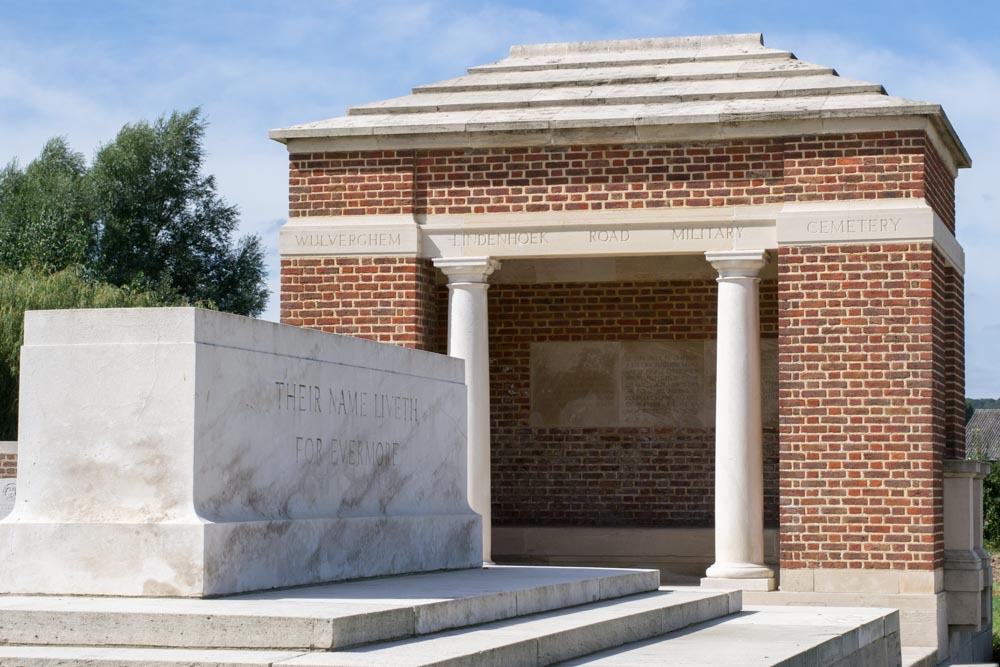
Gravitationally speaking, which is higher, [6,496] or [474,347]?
[474,347]

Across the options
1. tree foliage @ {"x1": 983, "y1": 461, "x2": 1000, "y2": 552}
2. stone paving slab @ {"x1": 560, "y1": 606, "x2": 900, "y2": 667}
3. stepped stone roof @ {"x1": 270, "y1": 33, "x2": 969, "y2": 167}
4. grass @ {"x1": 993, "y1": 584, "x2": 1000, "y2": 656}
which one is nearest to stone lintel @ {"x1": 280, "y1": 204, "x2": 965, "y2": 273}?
stepped stone roof @ {"x1": 270, "y1": 33, "x2": 969, "y2": 167}

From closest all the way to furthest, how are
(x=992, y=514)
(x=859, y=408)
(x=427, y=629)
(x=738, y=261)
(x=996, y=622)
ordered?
1. (x=427, y=629)
2. (x=859, y=408)
3. (x=738, y=261)
4. (x=996, y=622)
5. (x=992, y=514)

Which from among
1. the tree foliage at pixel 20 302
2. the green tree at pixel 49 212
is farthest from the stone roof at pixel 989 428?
the tree foliage at pixel 20 302

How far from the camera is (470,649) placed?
294 inches

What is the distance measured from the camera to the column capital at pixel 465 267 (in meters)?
16.8

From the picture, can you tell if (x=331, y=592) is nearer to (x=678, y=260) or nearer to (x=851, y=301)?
(x=851, y=301)

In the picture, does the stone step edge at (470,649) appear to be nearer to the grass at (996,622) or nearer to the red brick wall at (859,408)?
the red brick wall at (859,408)

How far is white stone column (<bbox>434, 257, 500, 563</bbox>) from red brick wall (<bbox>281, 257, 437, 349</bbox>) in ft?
1.05

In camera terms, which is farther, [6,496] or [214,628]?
[6,496]

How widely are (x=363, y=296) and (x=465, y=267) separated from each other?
1128 millimetres

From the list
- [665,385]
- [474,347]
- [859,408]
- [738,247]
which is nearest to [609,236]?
[738,247]

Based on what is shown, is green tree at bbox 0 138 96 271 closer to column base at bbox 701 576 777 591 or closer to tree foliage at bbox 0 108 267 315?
tree foliage at bbox 0 108 267 315

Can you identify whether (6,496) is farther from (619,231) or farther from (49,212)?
(49,212)

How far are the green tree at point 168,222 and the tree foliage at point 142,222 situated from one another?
0.03m
